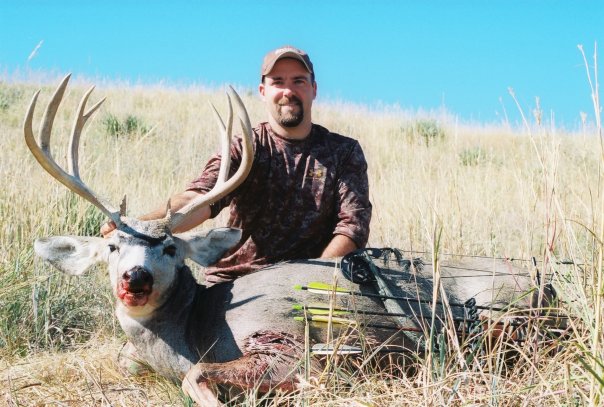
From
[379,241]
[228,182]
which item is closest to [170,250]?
[228,182]

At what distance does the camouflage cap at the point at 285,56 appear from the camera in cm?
493

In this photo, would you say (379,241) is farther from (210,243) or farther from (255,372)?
(255,372)

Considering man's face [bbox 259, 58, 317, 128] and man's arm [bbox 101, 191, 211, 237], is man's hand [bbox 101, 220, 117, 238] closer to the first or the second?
man's arm [bbox 101, 191, 211, 237]

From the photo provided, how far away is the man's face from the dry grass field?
97cm

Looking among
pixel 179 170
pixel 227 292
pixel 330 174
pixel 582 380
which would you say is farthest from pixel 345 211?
pixel 179 170

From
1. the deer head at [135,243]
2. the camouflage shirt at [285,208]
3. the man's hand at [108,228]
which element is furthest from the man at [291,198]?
the man's hand at [108,228]

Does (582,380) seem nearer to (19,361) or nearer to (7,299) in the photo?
(19,361)

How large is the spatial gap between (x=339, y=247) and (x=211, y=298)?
976mm

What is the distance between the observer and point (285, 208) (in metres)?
4.73

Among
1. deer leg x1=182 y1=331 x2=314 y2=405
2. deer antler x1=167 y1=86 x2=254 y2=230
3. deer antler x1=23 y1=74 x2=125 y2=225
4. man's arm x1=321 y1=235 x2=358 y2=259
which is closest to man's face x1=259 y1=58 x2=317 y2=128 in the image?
man's arm x1=321 y1=235 x2=358 y2=259

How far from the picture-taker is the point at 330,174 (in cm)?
479

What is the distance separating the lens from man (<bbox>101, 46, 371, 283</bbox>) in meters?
4.70

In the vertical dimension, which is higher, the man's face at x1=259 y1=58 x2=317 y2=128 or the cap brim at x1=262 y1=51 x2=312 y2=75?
the cap brim at x1=262 y1=51 x2=312 y2=75

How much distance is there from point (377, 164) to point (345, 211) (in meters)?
6.38
